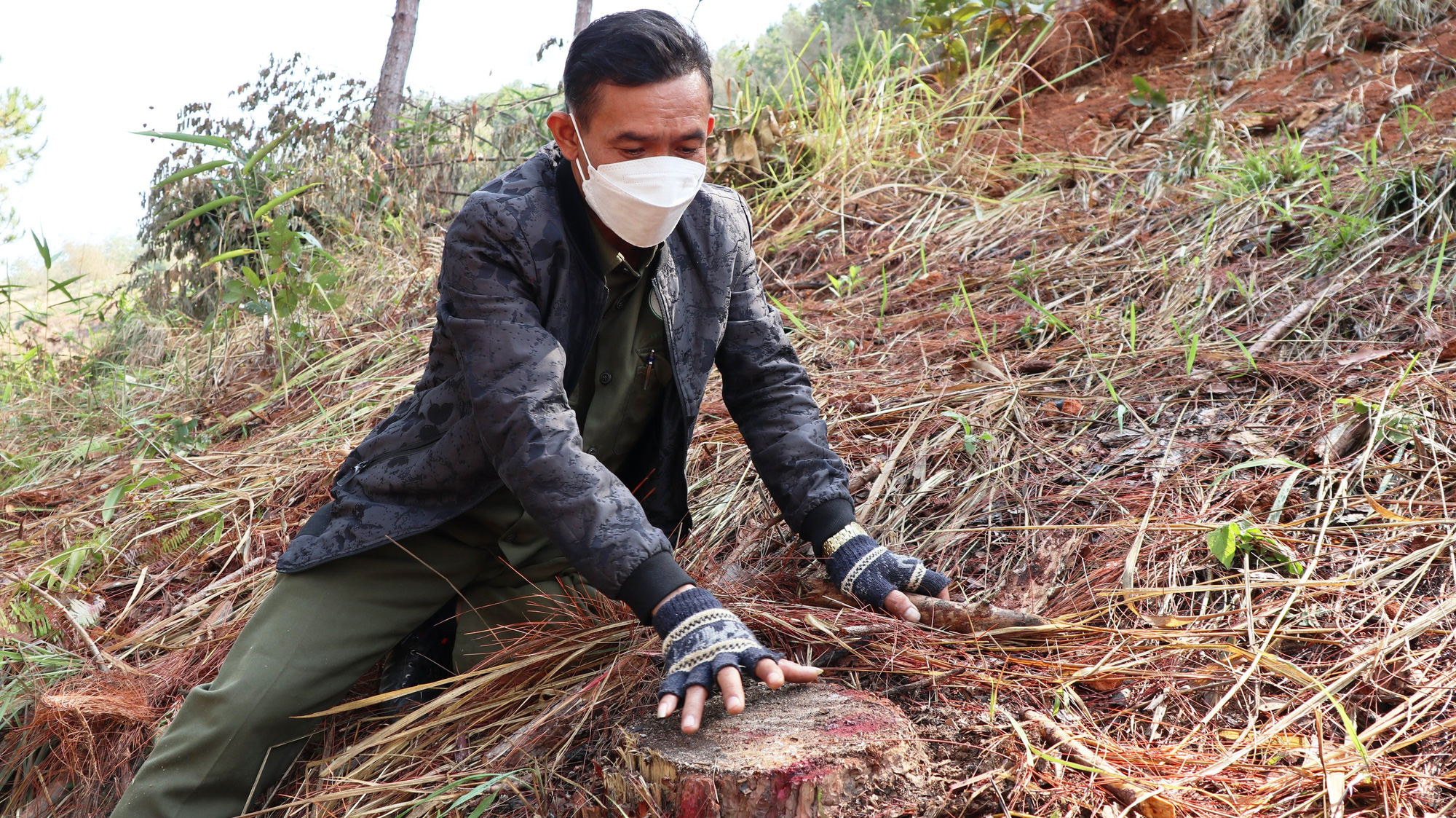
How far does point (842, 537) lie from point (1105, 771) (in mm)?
637

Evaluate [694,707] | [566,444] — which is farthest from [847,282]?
[694,707]

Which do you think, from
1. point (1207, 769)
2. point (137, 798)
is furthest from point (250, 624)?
point (1207, 769)

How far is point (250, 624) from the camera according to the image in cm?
→ 179

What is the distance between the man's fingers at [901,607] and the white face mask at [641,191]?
0.80 m

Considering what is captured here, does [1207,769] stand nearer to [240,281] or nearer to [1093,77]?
[240,281]

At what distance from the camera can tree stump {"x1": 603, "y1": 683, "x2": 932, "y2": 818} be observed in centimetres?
115

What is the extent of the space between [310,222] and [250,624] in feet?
13.8

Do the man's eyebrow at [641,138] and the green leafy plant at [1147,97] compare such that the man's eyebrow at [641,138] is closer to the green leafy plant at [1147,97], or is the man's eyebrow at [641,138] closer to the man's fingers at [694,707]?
the man's fingers at [694,707]

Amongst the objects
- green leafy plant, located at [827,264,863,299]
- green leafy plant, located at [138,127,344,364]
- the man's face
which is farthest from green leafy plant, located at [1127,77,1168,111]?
green leafy plant, located at [138,127,344,364]

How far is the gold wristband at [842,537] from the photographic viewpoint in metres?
1.74

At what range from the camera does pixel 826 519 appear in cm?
178

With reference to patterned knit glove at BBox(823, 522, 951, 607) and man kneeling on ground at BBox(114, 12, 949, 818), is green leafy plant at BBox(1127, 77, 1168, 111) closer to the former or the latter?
→ man kneeling on ground at BBox(114, 12, 949, 818)

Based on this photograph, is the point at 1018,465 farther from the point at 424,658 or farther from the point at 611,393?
the point at 424,658

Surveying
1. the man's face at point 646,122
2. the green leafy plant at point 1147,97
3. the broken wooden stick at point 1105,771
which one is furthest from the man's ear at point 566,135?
the green leafy plant at point 1147,97
